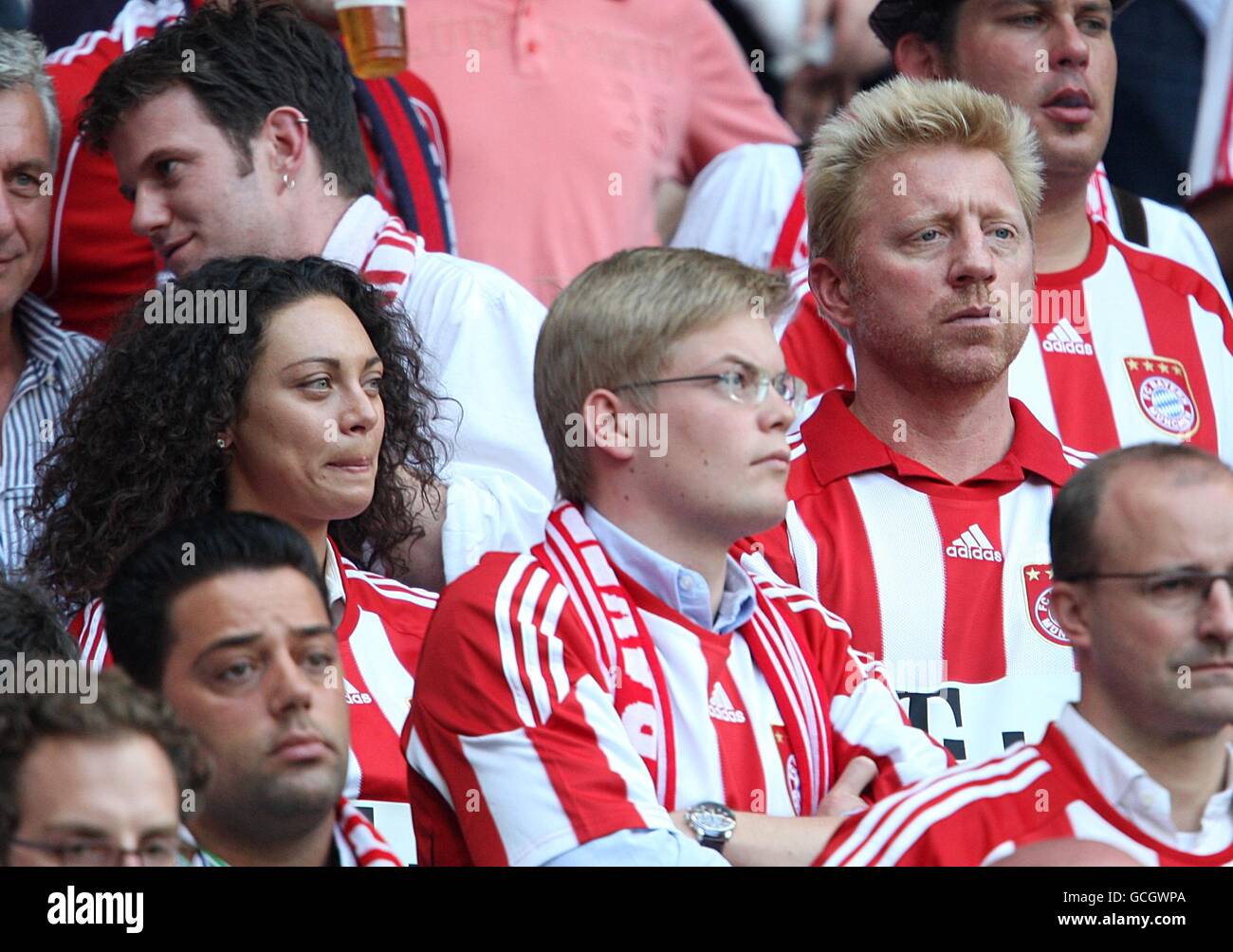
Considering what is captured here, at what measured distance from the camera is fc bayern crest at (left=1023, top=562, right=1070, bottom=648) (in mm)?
3453

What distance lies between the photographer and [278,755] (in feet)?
8.48

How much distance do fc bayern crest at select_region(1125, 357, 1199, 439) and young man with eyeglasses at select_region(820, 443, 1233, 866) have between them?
4.96 ft

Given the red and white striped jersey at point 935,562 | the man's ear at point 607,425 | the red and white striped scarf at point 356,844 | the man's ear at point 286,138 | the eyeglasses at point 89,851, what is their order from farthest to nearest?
the man's ear at point 286,138 → the red and white striped jersey at point 935,562 → the man's ear at point 607,425 → the red and white striped scarf at point 356,844 → the eyeglasses at point 89,851

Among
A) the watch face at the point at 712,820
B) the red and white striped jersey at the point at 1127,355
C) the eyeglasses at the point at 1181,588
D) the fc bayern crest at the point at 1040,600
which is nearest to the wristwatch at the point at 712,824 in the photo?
the watch face at the point at 712,820

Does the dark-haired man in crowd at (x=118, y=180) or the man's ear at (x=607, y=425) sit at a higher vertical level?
the dark-haired man in crowd at (x=118, y=180)

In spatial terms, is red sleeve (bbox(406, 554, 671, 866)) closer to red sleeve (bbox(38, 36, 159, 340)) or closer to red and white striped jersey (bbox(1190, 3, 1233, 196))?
red sleeve (bbox(38, 36, 159, 340))

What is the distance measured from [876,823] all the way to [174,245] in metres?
2.07

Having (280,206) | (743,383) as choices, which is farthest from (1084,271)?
(280,206)

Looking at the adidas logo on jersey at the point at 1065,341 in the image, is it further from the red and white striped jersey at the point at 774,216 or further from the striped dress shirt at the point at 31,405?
the striped dress shirt at the point at 31,405

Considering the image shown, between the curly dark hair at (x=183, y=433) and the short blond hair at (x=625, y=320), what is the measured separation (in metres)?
0.68

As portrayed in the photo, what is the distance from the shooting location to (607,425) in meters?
3.04

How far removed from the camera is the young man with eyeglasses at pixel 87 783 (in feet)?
7.77
